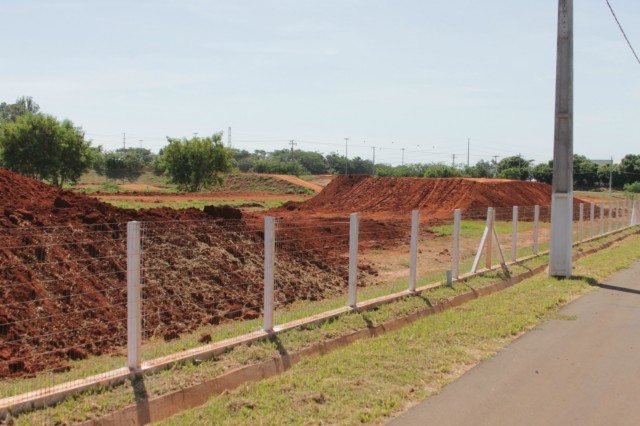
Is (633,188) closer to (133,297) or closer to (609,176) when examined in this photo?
(609,176)

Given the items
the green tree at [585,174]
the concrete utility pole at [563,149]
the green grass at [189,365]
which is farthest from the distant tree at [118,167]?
the green grass at [189,365]

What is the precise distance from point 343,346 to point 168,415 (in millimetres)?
2770

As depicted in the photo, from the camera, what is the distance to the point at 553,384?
589 cm

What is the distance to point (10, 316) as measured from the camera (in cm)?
787

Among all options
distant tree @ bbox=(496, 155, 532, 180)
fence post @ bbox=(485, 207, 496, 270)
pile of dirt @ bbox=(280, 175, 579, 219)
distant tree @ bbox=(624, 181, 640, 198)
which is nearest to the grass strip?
fence post @ bbox=(485, 207, 496, 270)

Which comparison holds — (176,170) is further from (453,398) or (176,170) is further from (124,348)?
(453,398)

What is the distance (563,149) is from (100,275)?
993 cm

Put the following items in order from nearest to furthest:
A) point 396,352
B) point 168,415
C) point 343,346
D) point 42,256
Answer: point 168,415 → point 396,352 → point 343,346 → point 42,256

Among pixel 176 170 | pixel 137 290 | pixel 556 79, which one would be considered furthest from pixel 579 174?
pixel 137 290

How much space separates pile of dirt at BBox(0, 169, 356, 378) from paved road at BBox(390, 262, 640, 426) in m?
4.00

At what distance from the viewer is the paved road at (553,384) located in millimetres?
5035

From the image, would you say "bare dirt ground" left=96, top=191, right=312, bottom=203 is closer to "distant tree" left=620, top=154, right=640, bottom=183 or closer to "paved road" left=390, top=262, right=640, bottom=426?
"paved road" left=390, top=262, right=640, bottom=426

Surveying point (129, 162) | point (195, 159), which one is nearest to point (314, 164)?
point (129, 162)

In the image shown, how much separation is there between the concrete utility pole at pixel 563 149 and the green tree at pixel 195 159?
4253cm
